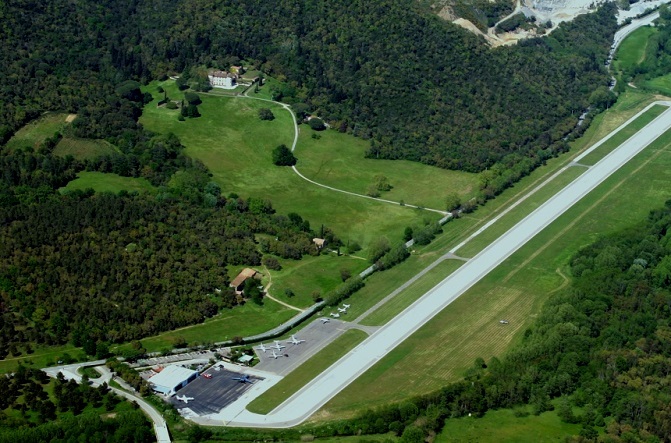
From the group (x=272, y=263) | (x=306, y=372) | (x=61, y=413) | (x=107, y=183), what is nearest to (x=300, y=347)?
(x=306, y=372)

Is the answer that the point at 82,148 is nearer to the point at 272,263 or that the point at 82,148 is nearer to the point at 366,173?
the point at 272,263

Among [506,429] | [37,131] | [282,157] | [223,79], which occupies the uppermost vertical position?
[223,79]

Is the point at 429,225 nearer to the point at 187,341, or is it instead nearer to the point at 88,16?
the point at 187,341

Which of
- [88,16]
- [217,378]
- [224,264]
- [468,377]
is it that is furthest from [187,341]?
[88,16]

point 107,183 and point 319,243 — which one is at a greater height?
point 107,183

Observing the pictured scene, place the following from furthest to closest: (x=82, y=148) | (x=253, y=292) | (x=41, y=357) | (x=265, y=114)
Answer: (x=265, y=114) < (x=82, y=148) < (x=253, y=292) < (x=41, y=357)

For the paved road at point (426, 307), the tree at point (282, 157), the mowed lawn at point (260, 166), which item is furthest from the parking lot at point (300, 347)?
the tree at point (282, 157)

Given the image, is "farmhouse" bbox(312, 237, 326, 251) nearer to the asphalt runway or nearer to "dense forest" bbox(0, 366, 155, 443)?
the asphalt runway

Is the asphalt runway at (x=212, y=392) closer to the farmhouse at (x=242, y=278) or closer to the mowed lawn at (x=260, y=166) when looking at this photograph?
the farmhouse at (x=242, y=278)

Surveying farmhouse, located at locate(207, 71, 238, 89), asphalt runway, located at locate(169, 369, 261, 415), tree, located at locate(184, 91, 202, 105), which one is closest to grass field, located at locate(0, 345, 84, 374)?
asphalt runway, located at locate(169, 369, 261, 415)
